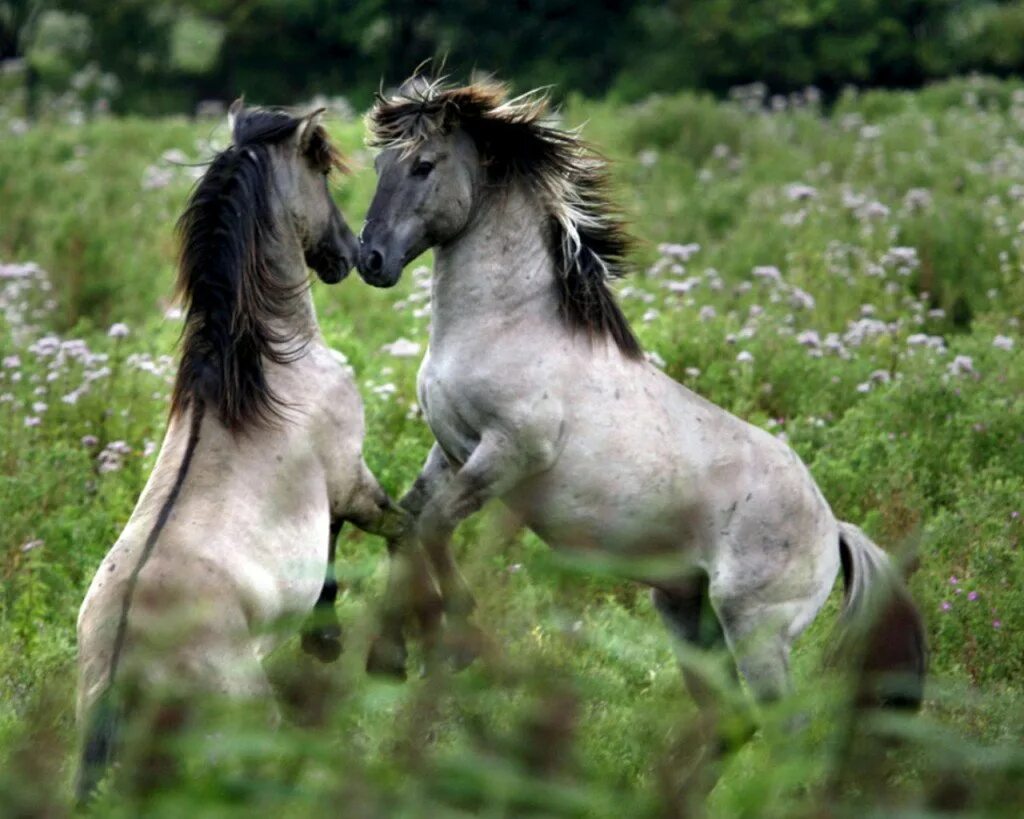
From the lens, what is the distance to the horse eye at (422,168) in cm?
486

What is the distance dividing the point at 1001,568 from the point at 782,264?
4.39 m

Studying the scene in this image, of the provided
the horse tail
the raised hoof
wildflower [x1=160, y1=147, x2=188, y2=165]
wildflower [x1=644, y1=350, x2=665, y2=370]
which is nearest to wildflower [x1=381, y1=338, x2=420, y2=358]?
wildflower [x1=644, y1=350, x2=665, y2=370]

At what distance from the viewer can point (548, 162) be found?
16.7ft

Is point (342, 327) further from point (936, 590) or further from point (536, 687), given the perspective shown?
point (536, 687)

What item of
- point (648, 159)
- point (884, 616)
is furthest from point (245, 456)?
point (648, 159)

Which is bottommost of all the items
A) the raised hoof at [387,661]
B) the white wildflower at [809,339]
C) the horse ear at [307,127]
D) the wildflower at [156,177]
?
the raised hoof at [387,661]

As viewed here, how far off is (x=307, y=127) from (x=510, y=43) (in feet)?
53.6

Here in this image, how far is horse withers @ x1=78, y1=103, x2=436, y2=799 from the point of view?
378 cm

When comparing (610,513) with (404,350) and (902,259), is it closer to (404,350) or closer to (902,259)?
(404,350)

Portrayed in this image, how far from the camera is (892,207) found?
1079 centimetres

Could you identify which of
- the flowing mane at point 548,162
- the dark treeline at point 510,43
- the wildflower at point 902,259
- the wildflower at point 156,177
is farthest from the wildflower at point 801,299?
the dark treeline at point 510,43

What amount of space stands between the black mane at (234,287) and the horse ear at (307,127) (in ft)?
0.13

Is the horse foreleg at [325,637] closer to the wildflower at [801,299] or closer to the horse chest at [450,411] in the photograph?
the horse chest at [450,411]

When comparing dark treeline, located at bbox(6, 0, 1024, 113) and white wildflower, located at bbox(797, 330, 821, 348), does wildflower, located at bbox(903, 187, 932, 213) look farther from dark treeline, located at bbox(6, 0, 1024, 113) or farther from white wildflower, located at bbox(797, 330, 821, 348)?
dark treeline, located at bbox(6, 0, 1024, 113)
